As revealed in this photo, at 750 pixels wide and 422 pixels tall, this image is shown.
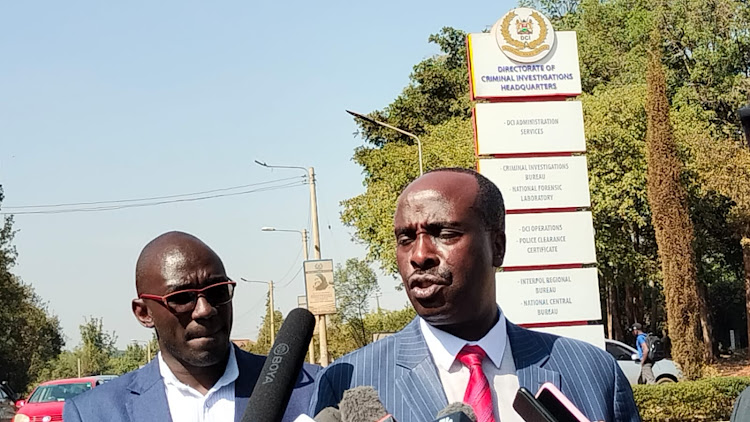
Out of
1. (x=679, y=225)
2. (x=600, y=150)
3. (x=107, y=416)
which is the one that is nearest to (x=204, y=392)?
(x=107, y=416)

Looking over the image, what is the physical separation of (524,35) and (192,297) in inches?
495

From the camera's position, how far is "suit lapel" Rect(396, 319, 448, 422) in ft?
8.00

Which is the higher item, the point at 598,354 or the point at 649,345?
the point at 598,354

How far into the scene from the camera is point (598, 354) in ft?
8.86

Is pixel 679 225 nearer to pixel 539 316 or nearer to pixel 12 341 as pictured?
pixel 539 316

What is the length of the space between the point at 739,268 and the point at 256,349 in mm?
29202

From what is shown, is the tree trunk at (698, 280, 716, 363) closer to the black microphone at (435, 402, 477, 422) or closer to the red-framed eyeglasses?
the red-framed eyeglasses

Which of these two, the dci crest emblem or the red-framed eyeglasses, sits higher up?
the dci crest emblem

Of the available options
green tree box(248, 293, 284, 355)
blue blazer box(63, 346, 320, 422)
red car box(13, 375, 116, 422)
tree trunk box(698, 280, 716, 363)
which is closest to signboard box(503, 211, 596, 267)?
red car box(13, 375, 116, 422)

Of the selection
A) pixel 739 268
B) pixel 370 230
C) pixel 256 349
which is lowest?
pixel 256 349

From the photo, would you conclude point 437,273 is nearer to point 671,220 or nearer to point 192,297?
point 192,297

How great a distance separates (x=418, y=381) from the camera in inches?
98.0

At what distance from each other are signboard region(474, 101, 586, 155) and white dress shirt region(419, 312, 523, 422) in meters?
12.2

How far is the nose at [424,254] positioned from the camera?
2453 mm
